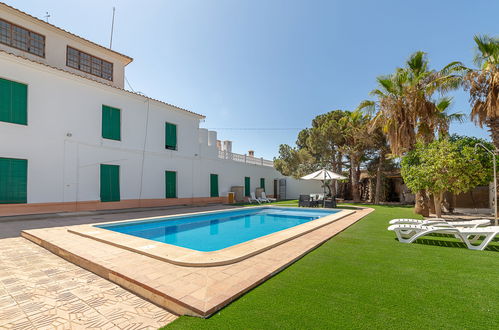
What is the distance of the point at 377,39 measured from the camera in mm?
14883

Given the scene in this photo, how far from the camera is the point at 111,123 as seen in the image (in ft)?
47.9

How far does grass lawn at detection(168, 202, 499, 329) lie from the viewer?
8.68 ft

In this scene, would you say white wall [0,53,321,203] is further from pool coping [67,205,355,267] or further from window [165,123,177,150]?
pool coping [67,205,355,267]

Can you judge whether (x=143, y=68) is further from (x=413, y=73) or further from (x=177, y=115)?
(x=413, y=73)

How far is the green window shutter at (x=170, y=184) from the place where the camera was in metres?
17.3

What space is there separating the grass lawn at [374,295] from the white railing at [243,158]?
693 inches

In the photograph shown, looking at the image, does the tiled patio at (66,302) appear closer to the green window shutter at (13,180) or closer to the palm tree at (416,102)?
the green window shutter at (13,180)

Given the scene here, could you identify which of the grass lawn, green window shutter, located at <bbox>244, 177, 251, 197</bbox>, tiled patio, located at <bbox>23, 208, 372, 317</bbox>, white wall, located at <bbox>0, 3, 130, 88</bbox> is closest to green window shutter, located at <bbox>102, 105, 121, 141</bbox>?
white wall, located at <bbox>0, 3, 130, 88</bbox>

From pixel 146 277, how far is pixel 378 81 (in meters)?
14.4

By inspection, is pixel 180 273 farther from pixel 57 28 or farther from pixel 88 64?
pixel 57 28

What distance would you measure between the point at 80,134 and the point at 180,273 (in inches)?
495

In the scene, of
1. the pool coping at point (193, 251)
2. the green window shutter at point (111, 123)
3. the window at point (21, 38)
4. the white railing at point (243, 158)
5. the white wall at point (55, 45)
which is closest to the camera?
the pool coping at point (193, 251)

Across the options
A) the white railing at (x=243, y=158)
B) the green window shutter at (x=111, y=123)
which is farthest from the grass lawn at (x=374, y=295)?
the white railing at (x=243, y=158)

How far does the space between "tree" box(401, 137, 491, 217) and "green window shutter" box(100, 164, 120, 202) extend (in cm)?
1553
